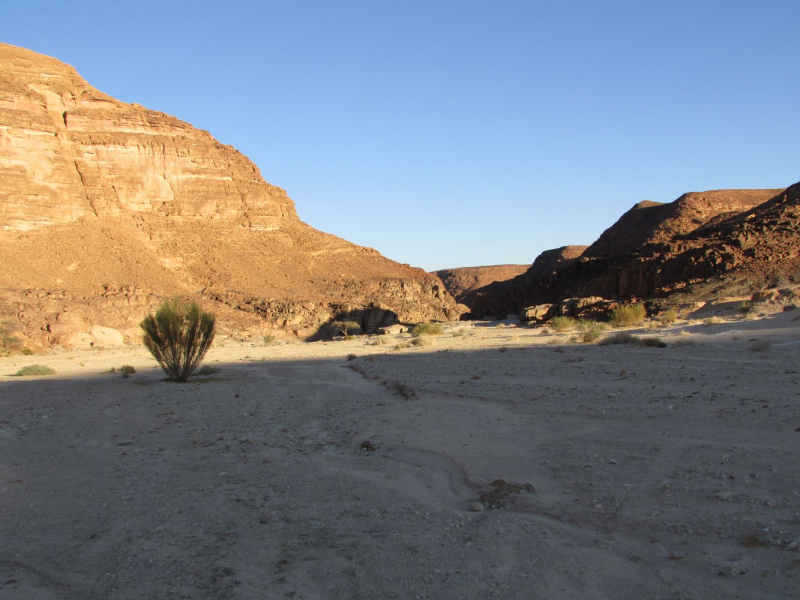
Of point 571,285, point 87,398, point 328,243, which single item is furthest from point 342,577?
point 328,243

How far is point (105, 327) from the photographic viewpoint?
120 feet

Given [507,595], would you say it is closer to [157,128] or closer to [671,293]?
[671,293]

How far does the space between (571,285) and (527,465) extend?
1733 inches

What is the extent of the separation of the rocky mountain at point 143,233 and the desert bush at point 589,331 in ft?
75.3

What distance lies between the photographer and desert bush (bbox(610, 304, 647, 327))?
26.4m

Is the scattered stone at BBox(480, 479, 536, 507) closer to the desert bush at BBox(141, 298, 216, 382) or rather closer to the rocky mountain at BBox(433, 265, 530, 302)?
the desert bush at BBox(141, 298, 216, 382)

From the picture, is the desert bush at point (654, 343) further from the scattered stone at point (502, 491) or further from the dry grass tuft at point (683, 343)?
the scattered stone at point (502, 491)

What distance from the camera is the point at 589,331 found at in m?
Answer: 21.9

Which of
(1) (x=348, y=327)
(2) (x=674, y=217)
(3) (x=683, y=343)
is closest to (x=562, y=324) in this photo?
(3) (x=683, y=343)

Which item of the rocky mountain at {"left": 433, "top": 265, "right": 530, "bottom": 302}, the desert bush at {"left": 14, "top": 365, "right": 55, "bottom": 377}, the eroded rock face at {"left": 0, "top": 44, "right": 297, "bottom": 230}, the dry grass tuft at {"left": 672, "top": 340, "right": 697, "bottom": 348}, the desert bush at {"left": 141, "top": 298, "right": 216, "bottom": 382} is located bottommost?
the dry grass tuft at {"left": 672, "top": 340, "right": 697, "bottom": 348}

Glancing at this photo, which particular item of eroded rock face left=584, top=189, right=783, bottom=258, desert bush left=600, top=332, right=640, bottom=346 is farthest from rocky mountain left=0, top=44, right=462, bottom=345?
desert bush left=600, top=332, right=640, bottom=346

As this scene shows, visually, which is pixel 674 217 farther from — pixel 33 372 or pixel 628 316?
pixel 33 372

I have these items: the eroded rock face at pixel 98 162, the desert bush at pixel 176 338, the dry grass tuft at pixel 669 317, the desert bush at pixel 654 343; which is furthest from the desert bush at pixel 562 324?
the eroded rock face at pixel 98 162

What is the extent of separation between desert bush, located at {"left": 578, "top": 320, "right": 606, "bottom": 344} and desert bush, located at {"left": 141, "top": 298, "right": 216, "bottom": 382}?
40.7 ft
